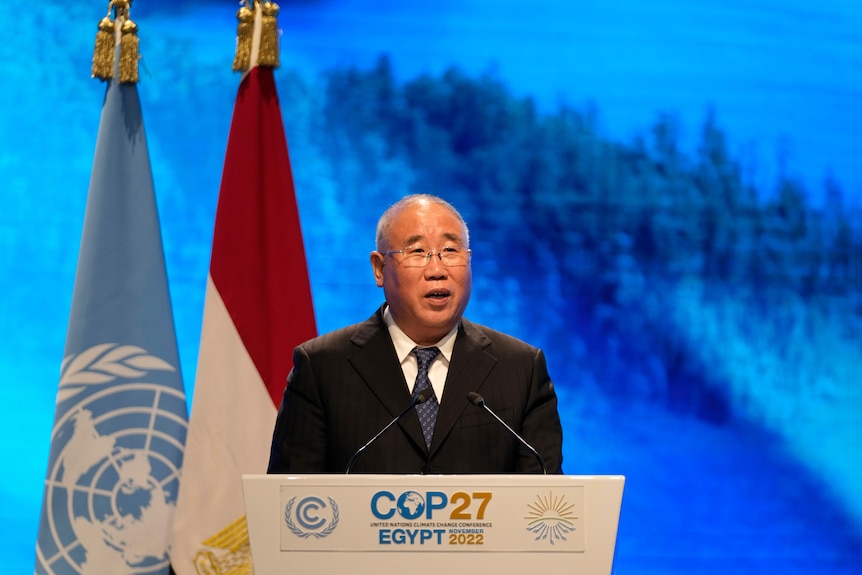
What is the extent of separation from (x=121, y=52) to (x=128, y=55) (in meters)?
0.03

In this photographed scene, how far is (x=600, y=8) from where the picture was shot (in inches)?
152

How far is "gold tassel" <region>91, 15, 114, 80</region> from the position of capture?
3.22m

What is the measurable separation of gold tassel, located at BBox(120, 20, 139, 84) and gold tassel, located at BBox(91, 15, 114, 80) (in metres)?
0.04

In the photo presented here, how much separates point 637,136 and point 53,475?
2418 mm

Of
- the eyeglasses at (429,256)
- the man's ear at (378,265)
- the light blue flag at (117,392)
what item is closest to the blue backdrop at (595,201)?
the light blue flag at (117,392)

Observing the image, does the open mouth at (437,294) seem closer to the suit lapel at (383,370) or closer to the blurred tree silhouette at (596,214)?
the suit lapel at (383,370)

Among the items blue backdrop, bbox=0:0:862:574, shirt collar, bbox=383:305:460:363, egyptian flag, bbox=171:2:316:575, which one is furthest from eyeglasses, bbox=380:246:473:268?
blue backdrop, bbox=0:0:862:574

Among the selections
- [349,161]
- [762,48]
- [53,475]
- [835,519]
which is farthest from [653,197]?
[53,475]

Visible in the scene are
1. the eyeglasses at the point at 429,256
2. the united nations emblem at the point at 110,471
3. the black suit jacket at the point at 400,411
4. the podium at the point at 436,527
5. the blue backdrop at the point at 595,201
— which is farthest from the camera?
the blue backdrop at the point at 595,201

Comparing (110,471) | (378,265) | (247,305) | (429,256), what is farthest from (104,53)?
(429,256)

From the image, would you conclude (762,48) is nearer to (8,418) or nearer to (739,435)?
(739,435)

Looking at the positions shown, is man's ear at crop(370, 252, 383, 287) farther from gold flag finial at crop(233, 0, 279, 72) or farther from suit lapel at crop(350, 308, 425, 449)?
gold flag finial at crop(233, 0, 279, 72)

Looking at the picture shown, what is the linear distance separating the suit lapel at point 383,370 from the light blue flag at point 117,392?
1.15 meters

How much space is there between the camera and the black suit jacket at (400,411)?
2092 millimetres
